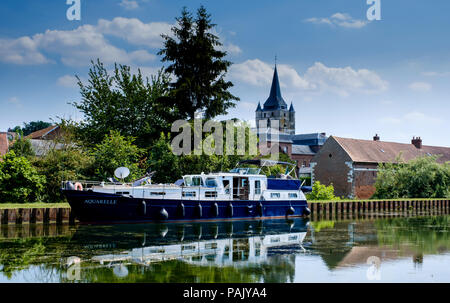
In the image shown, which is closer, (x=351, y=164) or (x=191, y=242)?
(x=191, y=242)

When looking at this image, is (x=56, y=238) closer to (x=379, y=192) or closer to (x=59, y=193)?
(x=59, y=193)

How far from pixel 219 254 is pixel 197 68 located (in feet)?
89.5

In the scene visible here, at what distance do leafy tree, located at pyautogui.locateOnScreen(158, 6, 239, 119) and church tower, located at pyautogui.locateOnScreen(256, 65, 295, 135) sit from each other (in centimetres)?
9859

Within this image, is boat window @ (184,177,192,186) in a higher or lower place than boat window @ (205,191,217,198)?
higher

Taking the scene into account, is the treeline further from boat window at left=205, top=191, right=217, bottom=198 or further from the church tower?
the church tower

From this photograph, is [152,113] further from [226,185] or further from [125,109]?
[226,185]

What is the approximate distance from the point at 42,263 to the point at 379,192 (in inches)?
1652

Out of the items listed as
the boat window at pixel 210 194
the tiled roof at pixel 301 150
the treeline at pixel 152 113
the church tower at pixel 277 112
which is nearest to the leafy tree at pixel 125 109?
the treeline at pixel 152 113

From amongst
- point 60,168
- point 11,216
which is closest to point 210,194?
point 11,216

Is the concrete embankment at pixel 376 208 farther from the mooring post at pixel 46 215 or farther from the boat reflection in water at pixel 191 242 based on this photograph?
the mooring post at pixel 46 215

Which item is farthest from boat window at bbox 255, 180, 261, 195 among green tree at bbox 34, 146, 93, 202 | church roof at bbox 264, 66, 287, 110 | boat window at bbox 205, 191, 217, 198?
church roof at bbox 264, 66, 287, 110

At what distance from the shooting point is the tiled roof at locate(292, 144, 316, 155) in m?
102

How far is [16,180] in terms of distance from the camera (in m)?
29.3

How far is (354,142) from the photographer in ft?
203
